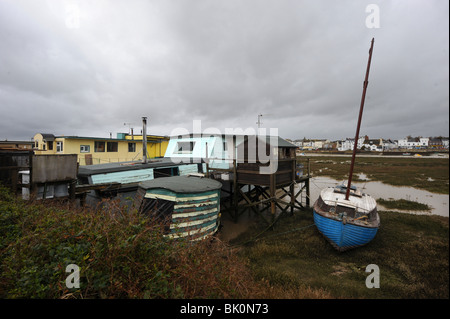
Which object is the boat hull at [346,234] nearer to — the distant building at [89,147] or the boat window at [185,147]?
the boat window at [185,147]

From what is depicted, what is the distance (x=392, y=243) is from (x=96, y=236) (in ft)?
40.9

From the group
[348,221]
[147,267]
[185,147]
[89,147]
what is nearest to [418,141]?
[348,221]

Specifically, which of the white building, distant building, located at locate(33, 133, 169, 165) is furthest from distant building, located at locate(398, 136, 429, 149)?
distant building, located at locate(33, 133, 169, 165)

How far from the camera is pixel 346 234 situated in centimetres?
832

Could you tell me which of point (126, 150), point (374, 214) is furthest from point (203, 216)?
point (126, 150)

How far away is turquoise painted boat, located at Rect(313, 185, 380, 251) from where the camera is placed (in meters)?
8.31

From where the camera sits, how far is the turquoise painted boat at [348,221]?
831 centimetres

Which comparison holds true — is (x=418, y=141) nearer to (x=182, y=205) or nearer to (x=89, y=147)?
(x=182, y=205)

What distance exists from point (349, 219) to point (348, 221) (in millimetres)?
154

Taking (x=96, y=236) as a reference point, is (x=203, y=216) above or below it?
below

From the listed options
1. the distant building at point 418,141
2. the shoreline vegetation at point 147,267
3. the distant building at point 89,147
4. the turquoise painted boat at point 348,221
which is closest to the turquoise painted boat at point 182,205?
the shoreline vegetation at point 147,267

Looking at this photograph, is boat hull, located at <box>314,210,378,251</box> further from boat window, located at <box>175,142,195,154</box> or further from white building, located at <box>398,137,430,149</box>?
boat window, located at <box>175,142,195,154</box>
